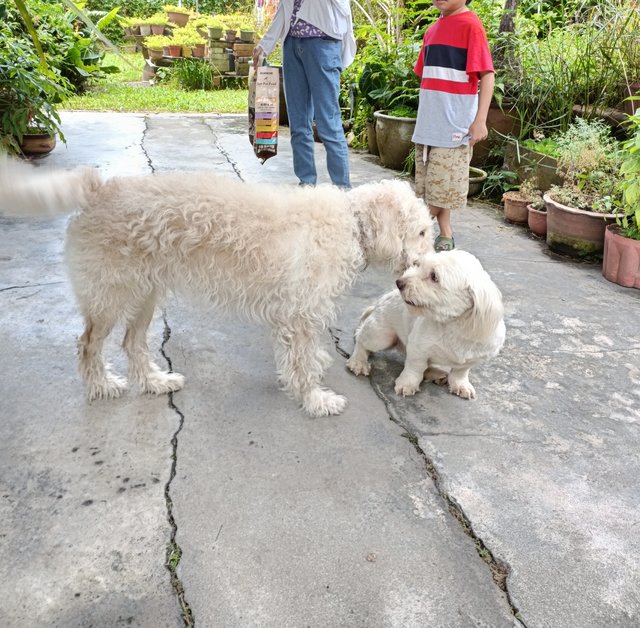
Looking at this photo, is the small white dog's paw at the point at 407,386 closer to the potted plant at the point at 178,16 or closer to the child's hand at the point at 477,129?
the child's hand at the point at 477,129

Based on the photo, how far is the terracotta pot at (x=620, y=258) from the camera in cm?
414

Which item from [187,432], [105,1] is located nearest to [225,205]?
[187,432]

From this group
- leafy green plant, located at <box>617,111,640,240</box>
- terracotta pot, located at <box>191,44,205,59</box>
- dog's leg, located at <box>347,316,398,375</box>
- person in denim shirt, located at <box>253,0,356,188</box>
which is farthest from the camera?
terracotta pot, located at <box>191,44,205,59</box>

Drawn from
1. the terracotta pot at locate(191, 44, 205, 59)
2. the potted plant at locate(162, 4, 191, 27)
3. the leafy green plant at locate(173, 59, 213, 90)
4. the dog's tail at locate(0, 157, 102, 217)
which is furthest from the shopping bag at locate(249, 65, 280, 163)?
the potted plant at locate(162, 4, 191, 27)

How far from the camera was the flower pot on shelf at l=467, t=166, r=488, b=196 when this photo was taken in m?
6.05

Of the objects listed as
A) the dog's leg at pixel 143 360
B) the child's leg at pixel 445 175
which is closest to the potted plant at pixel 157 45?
the child's leg at pixel 445 175

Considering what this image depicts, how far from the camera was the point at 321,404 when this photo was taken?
2.65m

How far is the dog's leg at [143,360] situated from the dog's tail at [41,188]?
0.62 meters

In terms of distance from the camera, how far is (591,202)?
4695 mm

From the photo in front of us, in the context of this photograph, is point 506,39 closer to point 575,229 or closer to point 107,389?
point 575,229

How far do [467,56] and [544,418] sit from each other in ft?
8.39

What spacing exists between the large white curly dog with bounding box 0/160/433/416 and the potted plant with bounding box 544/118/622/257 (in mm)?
2585

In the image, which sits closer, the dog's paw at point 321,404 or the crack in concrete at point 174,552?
the crack in concrete at point 174,552

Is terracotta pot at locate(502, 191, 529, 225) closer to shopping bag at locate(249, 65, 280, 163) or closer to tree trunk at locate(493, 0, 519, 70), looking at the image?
tree trunk at locate(493, 0, 519, 70)
